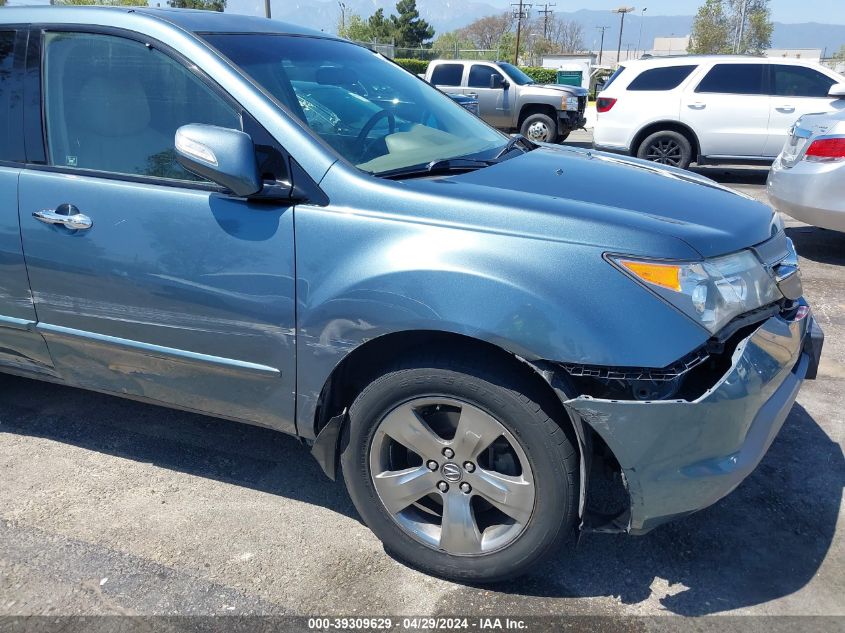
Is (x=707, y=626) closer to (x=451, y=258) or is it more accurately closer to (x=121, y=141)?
(x=451, y=258)

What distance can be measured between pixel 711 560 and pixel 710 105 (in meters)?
8.98

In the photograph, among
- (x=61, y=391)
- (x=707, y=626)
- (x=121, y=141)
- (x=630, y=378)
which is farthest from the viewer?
(x=61, y=391)

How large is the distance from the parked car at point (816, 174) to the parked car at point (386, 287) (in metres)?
3.53

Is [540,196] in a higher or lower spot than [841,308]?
higher

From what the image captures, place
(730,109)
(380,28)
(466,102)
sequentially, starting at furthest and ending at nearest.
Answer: (380,28), (730,109), (466,102)

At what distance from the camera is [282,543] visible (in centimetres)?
278

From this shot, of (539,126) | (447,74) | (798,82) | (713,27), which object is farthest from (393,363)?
(713,27)

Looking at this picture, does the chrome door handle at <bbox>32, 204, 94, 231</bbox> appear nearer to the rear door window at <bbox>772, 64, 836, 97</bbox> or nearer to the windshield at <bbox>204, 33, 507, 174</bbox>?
the windshield at <bbox>204, 33, 507, 174</bbox>

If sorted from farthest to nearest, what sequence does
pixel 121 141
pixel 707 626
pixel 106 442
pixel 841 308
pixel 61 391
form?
pixel 841 308, pixel 61 391, pixel 106 442, pixel 121 141, pixel 707 626

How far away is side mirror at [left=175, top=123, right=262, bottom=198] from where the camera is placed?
235cm

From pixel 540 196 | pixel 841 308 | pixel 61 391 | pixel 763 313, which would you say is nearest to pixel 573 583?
pixel 763 313

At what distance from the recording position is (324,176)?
2.42 m

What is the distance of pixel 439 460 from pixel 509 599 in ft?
1.78

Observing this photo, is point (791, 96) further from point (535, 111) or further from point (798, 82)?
point (535, 111)
